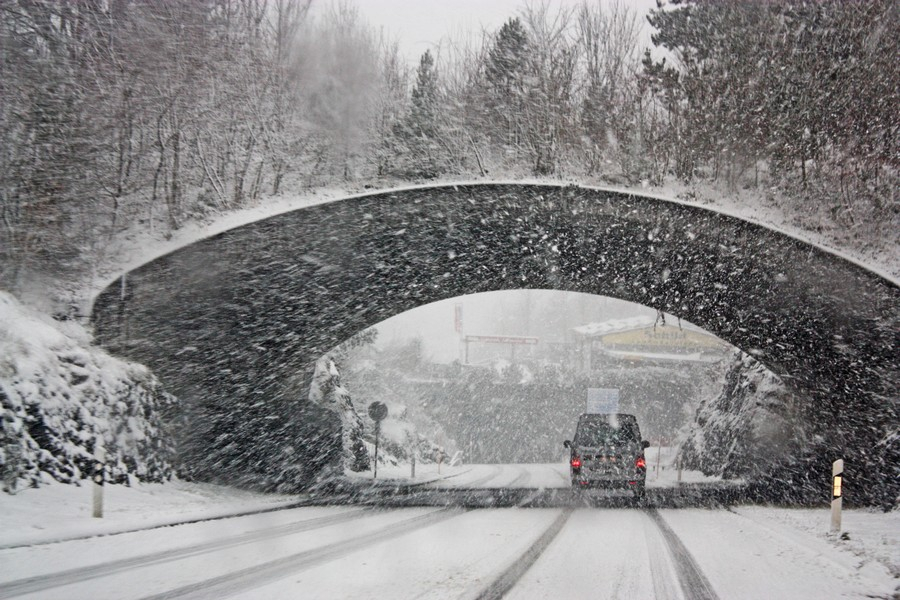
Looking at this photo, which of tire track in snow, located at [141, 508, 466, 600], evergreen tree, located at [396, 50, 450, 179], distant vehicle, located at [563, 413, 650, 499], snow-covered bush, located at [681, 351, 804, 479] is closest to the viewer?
tire track in snow, located at [141, 508, 466, 600]

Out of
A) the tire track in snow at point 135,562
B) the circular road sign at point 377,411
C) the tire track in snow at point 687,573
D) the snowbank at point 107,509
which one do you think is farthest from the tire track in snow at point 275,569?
the circular road sign at point 377,411

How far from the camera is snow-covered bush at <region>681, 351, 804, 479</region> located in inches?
797

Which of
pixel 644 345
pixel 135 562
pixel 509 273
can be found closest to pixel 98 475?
pixel 135 562

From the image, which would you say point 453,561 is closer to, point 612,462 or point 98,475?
point 98,475

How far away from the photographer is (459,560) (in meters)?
7.90

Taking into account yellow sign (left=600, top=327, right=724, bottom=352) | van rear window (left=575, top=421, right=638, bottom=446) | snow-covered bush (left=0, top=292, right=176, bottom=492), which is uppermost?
yellow sign (left=600, top=327, right=724, bottom=352)

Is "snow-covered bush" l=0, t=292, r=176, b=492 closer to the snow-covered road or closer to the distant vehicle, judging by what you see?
the snow-covered road

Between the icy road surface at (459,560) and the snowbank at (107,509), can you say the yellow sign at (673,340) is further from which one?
the snowbank at (107,509)

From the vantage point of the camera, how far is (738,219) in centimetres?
1438

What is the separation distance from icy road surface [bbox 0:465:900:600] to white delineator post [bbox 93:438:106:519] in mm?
891

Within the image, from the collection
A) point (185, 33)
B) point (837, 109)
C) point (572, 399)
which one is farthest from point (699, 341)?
point (185, 33)

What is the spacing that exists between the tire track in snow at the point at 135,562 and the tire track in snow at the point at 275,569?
3.57ft

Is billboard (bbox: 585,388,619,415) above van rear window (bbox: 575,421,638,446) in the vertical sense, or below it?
below

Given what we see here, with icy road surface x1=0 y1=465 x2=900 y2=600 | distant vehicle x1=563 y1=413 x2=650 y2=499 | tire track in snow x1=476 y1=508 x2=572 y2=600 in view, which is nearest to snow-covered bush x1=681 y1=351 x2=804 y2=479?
distant vehicle x1=563 y1=413 x2=650 y2=499
